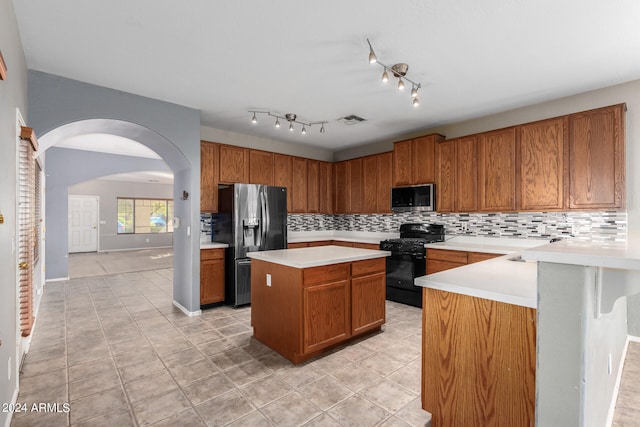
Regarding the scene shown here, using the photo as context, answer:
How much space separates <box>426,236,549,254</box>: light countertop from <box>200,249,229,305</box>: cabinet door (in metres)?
2.90

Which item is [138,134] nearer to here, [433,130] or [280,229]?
[280,229]

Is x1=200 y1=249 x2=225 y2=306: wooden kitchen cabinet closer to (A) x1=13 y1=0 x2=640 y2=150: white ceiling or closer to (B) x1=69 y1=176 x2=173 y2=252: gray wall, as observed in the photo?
(A) x1=13 y1=0 x2=640 y2=150: white ceiling

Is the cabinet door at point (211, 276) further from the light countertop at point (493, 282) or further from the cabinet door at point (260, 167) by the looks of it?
the light countertop at point (493, 282)

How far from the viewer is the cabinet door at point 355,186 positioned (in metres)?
5.59

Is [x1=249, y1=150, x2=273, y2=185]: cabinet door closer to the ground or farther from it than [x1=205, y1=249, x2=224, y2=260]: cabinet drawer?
farther from it

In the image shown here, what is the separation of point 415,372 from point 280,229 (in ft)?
9.30

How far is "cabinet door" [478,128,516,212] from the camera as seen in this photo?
3.71 m

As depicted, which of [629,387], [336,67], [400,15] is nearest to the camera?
[400,15]

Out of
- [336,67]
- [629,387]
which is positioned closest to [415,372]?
[629,387]

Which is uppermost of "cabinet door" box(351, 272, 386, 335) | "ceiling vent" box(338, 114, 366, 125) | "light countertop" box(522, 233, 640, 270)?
"ceiling vent" box(338, 114, 366, 125)

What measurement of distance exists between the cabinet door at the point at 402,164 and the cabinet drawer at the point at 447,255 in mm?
1182

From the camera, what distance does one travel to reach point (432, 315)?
1655 mm

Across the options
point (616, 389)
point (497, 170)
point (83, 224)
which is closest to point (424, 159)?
point (497, 170)

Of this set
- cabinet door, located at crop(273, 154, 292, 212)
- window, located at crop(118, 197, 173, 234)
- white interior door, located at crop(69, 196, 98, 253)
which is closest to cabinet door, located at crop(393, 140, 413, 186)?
cabinet door, located at crop(273, 154, 292, 212)
